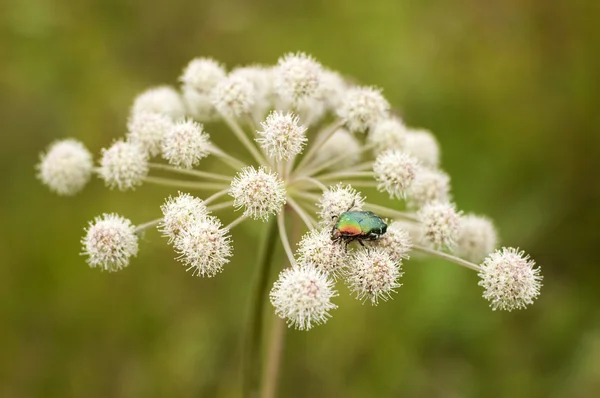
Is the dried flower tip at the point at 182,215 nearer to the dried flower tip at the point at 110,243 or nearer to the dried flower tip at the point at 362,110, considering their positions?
the dried flower tip at the point at 110,243

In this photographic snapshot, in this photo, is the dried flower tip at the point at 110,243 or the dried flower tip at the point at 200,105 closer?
the dried flower tip at the point at 110,243

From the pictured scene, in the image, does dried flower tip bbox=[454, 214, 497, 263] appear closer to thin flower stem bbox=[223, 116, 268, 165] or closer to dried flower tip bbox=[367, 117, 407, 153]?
dried flower tip bbox=[367, 117, 407, 153]

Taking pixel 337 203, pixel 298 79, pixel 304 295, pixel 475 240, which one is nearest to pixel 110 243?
pixel 304 295

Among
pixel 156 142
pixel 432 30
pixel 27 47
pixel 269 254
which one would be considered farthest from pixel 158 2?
pixel 269 254

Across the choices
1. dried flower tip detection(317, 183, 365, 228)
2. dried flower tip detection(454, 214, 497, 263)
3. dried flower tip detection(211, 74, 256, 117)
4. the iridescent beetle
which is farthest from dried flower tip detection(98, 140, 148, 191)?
dried flower tip detection(454, 214, 497, 263)

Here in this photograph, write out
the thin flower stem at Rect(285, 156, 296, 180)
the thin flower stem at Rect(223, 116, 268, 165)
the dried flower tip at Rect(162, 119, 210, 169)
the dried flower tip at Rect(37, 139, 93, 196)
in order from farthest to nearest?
the dried flower tip at Rect(37, 139, 93, 196), the thin flower stem at Rect(223, 116, 268, 165), the thin flower stem at Rect(285, 156, 296, 180), the dried flower tip at Rect(162, 119, 210, 169)

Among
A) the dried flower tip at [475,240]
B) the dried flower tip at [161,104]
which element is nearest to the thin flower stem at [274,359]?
the dried flower tip at [475,240]
